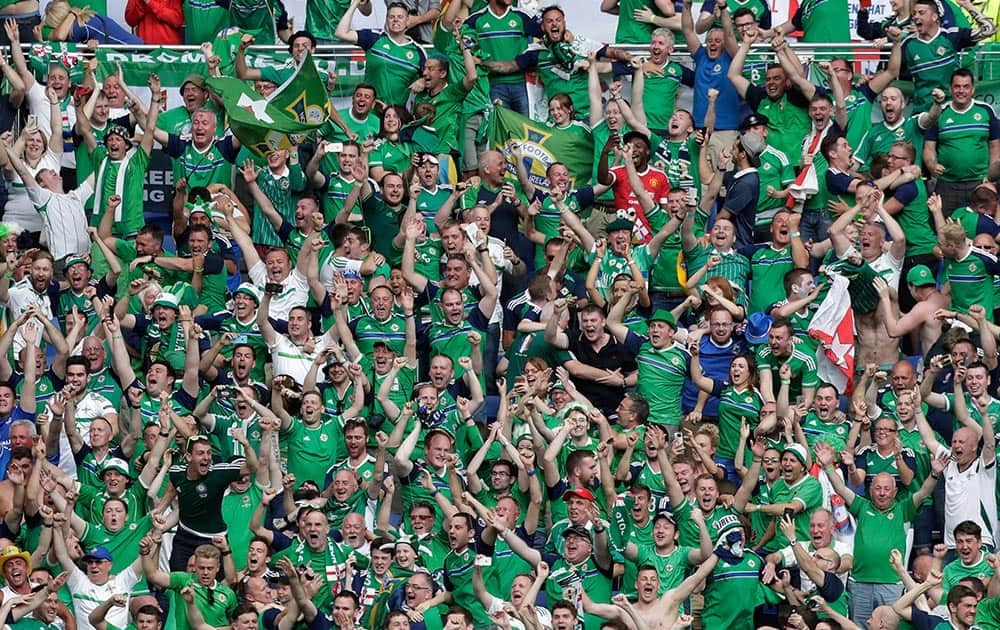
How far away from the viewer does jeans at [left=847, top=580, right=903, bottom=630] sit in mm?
19406

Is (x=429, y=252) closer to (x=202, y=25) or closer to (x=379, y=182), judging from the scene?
(x=379, y=182)

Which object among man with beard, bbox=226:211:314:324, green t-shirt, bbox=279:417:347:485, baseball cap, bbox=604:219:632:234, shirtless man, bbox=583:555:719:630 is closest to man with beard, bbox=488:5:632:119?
baseball cap, bbox=604:219:632:234

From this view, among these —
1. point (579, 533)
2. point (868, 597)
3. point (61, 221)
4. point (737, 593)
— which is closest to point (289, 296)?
point (61, 221)

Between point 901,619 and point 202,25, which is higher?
point 202,25

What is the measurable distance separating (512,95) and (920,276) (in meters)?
3.99

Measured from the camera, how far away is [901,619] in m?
18.8

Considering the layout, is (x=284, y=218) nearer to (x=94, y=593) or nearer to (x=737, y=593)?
(x=94, y=593)

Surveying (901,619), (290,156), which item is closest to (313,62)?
(290,156)

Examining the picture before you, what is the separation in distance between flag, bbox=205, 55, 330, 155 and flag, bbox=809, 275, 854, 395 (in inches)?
168

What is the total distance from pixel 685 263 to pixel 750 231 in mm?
619

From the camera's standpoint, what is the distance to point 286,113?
22781mm

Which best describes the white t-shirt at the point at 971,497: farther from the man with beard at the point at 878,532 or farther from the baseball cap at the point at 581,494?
the baseball cap at the point at 581,494

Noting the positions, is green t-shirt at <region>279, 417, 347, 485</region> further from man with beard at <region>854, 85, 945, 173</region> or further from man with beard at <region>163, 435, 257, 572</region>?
man with beard at <region>854, 85, 945, 173</region>

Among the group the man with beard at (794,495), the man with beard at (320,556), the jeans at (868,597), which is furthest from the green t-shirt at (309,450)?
the jeans at (868,597)
